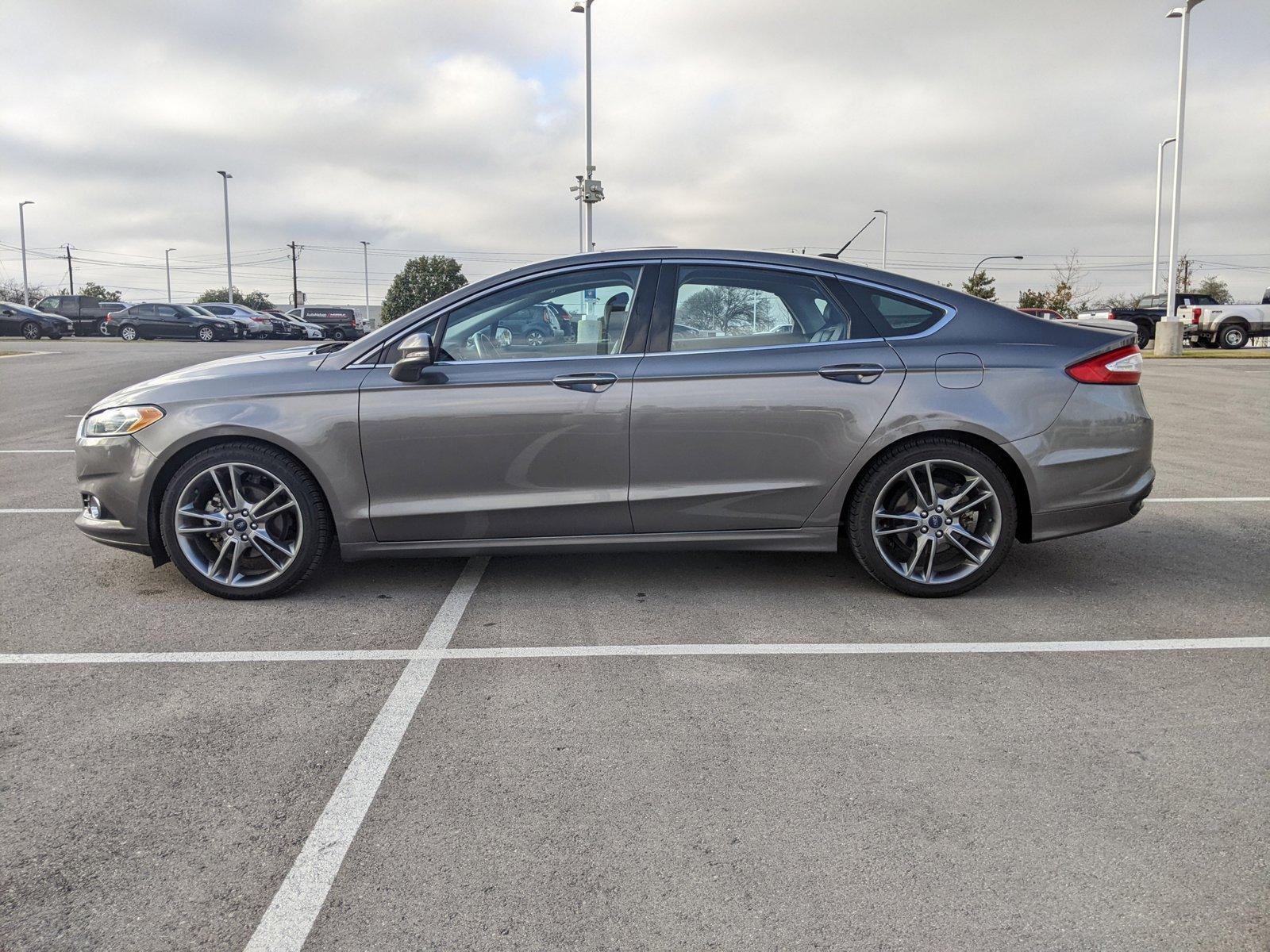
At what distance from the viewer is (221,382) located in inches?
189

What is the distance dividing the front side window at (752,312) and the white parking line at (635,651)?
1.42 metres

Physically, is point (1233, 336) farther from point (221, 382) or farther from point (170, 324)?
point (170, 324)

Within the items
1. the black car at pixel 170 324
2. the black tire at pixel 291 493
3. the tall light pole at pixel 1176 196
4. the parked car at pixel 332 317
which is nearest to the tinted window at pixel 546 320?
the black tire at pixel 291 493

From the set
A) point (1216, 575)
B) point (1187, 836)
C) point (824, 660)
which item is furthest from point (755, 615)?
point (1216, 575)

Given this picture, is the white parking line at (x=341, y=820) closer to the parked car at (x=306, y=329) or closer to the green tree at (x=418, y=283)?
the parked car at (x=306, y=329)

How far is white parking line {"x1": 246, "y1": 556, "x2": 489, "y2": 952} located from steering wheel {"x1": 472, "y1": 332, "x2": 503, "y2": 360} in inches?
51.8

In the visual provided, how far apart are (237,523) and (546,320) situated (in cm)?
170

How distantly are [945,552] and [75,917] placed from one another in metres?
3.76

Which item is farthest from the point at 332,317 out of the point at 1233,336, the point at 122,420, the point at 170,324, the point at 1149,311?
the point at 122,420

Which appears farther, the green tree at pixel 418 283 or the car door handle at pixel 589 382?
the green tree at pixel 418 283

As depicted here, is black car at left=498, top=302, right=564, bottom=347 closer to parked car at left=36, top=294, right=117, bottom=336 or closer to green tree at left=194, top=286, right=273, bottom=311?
parked car at left=36, top=294, right=117, bottom=336

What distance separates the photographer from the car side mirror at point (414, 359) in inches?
180

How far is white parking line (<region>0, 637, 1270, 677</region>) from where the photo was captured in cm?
407

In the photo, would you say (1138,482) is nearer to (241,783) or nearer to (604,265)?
(604,265)
